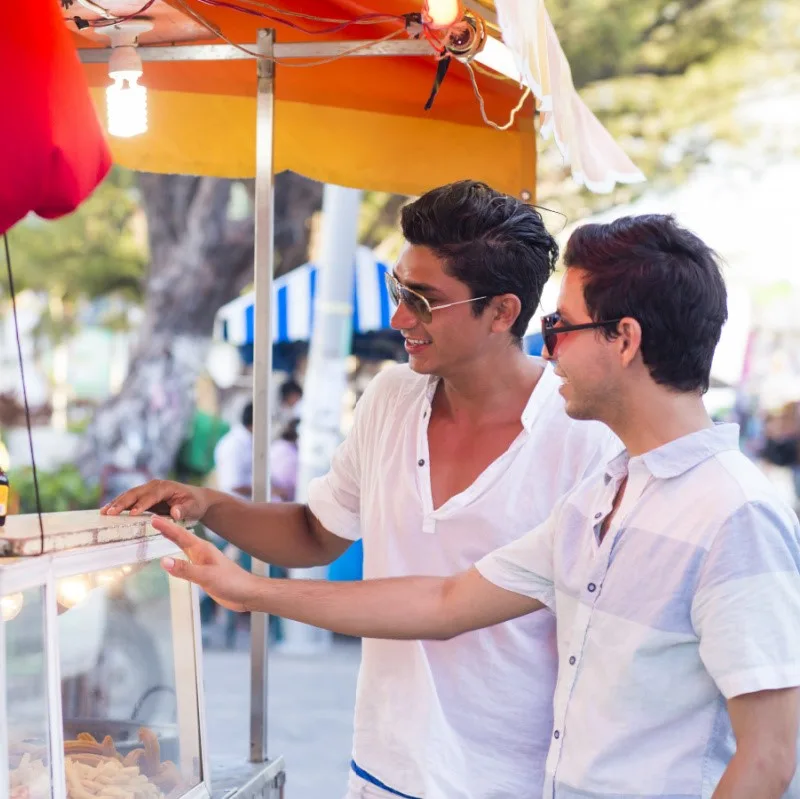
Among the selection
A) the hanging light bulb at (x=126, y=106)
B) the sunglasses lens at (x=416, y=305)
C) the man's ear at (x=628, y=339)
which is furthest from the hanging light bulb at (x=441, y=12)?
the man's ear at (x=628, y=339)

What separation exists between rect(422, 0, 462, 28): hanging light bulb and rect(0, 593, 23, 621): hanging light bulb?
1.66 meters

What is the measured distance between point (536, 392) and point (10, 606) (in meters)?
1.21

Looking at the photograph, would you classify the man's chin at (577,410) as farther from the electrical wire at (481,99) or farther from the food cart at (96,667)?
the electrical wire at (481,99)

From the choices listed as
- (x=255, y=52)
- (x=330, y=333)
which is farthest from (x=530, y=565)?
(x=330, y=333)

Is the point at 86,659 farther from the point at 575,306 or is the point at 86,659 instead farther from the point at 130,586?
the point at 575,306

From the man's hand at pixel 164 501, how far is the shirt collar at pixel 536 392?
1.85 ft

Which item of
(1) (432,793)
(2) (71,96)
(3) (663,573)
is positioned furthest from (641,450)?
(2) (71,96)

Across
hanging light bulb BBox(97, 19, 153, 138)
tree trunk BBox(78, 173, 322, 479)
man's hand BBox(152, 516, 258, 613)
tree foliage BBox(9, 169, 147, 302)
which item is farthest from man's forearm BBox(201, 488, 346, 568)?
tree foliage BBox(9, 169, 147, 302)

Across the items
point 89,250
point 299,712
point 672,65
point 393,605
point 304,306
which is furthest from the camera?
point 89,250

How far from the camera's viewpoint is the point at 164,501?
2.47m

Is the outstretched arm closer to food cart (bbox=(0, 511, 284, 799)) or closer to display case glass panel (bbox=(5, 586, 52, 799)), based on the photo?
food cart (bbox=(0, 511, 284, 799))

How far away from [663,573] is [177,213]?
1072 centimetres

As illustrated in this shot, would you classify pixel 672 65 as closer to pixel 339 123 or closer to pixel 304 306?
pixel 304 306

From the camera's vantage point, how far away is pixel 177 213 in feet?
39.0
